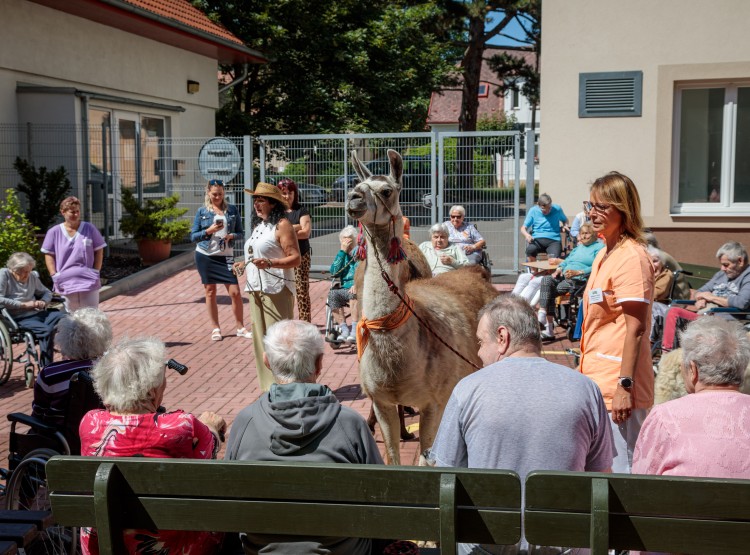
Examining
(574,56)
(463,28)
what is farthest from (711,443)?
(463,28)

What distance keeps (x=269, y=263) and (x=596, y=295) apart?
368cm

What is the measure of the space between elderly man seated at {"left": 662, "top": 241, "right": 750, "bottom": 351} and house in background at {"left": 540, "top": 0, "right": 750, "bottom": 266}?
546 centimetres

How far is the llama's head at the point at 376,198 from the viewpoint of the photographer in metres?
5.02

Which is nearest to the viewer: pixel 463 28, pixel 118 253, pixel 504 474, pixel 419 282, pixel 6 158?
pixel 504 474

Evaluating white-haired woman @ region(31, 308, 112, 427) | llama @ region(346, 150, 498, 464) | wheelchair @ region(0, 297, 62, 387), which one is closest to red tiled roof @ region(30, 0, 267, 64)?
wheelchair @ region(0, 297, 62, 387)

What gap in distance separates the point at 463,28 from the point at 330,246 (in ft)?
70.6

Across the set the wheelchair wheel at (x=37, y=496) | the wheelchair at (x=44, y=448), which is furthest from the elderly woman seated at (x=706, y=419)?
the wheelchair at (x=44, y=448)

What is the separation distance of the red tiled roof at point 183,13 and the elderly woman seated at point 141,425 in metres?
15.7

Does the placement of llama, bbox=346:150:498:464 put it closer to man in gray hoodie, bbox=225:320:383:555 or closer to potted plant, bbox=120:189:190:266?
man in gray hoodie, bbox=225:320:383:555

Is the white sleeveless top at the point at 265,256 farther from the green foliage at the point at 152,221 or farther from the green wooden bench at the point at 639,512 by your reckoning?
the green foliage at the point at 152,221

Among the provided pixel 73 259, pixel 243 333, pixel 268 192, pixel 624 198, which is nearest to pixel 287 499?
pixel 624 198

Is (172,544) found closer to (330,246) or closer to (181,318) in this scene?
(181,318)

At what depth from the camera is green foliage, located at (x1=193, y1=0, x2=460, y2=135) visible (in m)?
26.0

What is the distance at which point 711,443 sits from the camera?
10.0 feet
